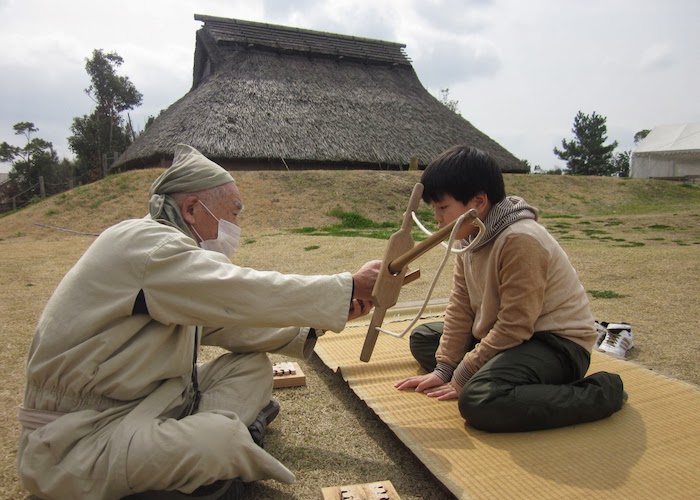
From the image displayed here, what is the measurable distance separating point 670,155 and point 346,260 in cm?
3300

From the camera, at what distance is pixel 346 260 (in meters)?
7.62

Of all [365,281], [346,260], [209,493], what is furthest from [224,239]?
[346,260]

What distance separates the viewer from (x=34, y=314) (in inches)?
185

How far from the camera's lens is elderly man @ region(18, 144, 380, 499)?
1.61m

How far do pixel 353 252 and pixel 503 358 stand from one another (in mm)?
5920

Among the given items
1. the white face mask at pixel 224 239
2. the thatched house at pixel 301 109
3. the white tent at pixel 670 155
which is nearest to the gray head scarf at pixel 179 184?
the white face mask at pixel 224 239

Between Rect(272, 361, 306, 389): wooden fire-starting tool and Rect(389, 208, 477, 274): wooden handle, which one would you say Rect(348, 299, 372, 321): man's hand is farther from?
Rect(272, 361, 306, 389): wooden fire-starting tool

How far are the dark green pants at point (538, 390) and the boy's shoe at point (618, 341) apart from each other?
42.1 inches

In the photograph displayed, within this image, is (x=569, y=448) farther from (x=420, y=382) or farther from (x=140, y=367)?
(x=140, y=367)

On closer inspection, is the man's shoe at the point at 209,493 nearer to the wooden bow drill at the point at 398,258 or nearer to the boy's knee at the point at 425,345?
the wooden bow drill at the point at 398,258

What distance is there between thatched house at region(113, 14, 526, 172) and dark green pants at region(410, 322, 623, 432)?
1520 cm

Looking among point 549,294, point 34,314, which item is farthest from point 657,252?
point 34,314

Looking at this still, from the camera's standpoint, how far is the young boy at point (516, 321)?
7.30 ft

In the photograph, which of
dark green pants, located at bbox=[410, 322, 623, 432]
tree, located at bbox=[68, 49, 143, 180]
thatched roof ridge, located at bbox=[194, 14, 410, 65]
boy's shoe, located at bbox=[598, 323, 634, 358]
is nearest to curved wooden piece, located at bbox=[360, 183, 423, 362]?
dark green pants, located at bbox=[410, 322, 623, 432]
